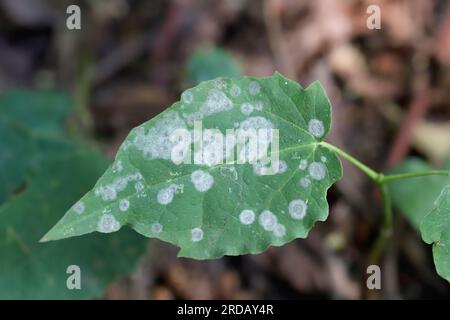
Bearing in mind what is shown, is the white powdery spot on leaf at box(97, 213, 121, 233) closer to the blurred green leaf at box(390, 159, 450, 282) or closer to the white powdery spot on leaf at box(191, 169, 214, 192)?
the white powdery spot on leaf at box(191, 169, 214, 192)

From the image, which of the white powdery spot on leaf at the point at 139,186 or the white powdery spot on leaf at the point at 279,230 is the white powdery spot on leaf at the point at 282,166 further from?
the white powdery spot on leaf at the point at 139,186

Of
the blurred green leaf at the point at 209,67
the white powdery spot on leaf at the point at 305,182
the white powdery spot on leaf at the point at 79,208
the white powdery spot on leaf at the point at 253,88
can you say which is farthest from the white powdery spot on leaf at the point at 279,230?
the blurred green leaf at the point at 209,67

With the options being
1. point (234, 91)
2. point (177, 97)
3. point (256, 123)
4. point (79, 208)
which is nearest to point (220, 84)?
point (234, 91)

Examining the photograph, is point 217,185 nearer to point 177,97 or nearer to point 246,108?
point 246,108

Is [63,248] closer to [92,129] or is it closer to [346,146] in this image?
[92,129]

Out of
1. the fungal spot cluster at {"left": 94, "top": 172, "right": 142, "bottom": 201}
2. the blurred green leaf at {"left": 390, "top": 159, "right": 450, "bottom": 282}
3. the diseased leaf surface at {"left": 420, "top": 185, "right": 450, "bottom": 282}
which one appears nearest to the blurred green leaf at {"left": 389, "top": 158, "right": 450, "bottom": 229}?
the blurred green leaf at {"left": 390, "top": 159, "right": 450, "bottom": 282}
